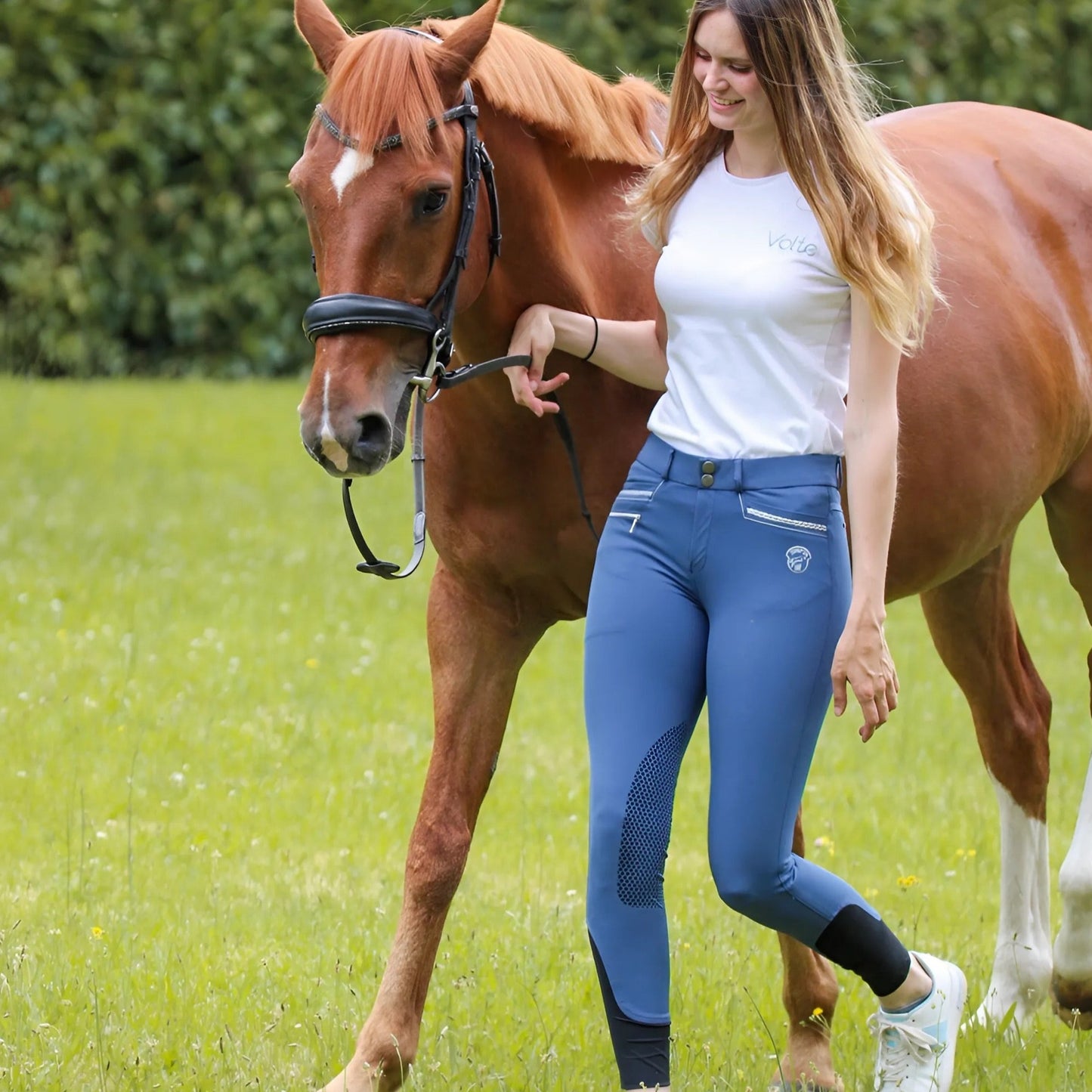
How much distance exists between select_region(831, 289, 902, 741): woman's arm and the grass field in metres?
1.04

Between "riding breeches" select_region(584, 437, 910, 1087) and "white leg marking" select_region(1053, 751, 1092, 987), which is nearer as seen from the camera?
"riding breeches" select_region(584, 437, 910, 1087)

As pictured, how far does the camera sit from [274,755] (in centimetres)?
573

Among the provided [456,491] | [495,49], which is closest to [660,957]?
[456,491]

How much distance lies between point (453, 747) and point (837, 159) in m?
1.43

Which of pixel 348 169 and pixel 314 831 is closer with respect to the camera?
pixel 348 169

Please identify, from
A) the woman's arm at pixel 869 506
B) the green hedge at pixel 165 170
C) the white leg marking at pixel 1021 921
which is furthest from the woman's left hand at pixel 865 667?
the green hedge at pixel 165 170

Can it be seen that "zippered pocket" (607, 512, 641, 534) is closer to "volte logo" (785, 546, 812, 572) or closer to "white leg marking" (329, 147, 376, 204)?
"volte logo" (785, 546, 812, 572)

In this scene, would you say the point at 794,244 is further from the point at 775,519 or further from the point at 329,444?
the point at 329,444

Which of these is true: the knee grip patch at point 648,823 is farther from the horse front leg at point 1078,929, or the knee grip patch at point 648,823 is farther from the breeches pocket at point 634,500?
the horse front leg at point 1078,929

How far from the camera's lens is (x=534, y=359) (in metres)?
3.15

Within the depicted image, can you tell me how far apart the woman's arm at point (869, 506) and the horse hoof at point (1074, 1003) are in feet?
5.01

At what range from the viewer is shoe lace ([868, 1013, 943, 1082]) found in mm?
3123

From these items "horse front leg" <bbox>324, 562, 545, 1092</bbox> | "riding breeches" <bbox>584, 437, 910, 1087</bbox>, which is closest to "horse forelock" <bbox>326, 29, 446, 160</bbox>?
"riding breeches" <bbox>584, 437, 910, 1087</bbox>

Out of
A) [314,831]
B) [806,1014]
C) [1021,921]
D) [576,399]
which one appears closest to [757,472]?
[576,399]
